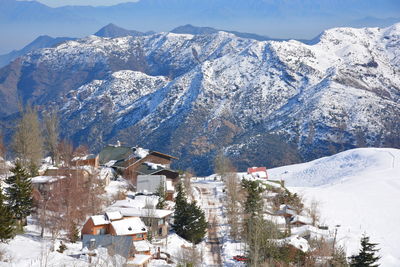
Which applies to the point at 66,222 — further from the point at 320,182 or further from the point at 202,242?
the point at 320,182

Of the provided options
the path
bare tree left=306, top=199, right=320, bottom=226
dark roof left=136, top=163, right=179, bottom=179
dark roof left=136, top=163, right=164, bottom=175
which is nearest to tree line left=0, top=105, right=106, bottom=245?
dark roof left=136, top=163, right=164, bottom=175

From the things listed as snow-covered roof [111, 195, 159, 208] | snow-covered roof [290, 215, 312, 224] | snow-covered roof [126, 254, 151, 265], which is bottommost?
snow-covered roof [126, 254, 151, 265]

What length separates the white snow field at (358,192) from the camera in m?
63.4

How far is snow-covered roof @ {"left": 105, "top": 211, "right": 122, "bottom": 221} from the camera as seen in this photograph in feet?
163

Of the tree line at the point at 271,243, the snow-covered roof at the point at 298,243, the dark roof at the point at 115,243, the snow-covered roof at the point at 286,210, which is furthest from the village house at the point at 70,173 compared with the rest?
the snow-covered roof at the point at 298,243

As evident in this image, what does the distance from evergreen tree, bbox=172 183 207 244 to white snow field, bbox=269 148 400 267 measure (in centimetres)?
1744

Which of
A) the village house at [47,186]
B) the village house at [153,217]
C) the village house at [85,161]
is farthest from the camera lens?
the village house at [85,161]

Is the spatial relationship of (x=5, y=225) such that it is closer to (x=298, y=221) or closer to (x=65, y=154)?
(x=65, y=154)

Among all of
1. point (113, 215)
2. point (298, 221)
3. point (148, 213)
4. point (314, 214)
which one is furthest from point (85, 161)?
point (314, 214)

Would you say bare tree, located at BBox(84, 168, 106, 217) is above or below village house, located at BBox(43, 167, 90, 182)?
below

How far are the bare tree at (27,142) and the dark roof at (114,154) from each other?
12.6m

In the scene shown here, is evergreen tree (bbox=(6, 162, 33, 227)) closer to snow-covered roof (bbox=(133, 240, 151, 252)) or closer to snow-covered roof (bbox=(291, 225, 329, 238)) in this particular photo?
snow-covered roof (bbox=(133, 240, 151, 252))

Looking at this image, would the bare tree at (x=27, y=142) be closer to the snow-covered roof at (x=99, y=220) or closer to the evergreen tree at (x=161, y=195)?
the evergreen tree at (x=161, y=195)

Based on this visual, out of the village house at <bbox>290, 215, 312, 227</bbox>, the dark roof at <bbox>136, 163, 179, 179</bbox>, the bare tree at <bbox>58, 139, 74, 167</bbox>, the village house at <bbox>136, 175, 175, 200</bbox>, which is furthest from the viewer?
the dark roof at <bbox>136, 163, 179, 179</bbox>
